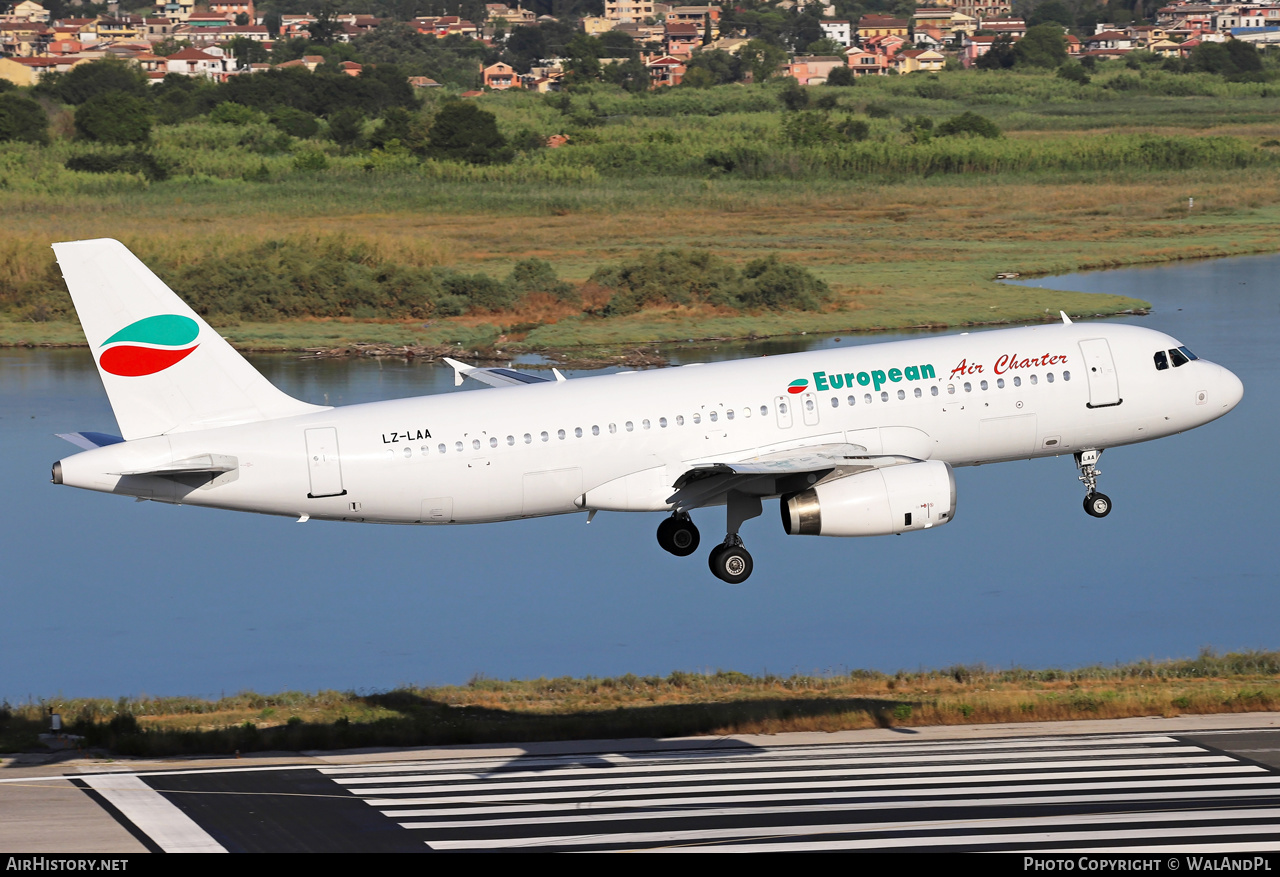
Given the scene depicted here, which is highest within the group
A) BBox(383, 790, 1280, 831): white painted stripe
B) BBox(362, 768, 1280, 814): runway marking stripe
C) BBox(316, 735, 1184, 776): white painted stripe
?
BBox(383, 790, 1280, 831): white painted stripe

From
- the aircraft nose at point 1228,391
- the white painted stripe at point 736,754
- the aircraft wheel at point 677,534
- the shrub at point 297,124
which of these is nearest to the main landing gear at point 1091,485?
the aircraft nose at point 1228,391

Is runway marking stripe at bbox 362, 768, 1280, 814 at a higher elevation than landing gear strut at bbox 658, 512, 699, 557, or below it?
below

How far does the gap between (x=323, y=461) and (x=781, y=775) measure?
46.0ft

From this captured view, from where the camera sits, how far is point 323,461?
44688 mm

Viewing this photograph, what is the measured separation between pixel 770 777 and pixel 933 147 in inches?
5584

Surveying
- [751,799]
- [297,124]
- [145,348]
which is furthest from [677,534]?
[297,124]

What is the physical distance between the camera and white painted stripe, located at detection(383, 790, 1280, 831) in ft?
114

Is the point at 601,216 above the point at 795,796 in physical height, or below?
below

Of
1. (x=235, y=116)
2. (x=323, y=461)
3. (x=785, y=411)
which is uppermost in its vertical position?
(x=785, y=411)

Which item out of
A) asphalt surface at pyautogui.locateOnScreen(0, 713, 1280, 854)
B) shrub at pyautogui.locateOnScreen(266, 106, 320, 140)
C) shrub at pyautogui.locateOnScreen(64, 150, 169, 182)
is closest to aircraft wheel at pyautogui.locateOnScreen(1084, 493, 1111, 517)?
asphalt surface at pyautogui.locateOnScreen(0, 713, 1280, 854)

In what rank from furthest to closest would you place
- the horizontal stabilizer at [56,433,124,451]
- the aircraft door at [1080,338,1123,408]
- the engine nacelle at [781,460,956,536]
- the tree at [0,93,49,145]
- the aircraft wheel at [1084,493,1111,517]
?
the tree at [0,93,49,145]
the aircraft wheel at [1084,493,1111,517]
the aircraft door at [1080,338,1123,408]
the engine nacelle at [781,460,956,536]
the horizontal stabilizer at [56,433,124,451]

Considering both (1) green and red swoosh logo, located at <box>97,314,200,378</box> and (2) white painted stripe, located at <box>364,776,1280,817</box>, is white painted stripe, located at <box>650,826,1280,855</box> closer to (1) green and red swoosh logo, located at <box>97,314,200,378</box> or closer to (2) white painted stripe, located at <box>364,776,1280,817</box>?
(2) white painted stripe, located at <box>364,776,1280,817</box>

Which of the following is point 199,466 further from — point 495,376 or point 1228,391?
point 1228,391

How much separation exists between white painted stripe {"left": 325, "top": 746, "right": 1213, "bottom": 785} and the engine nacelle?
654 centimetres
